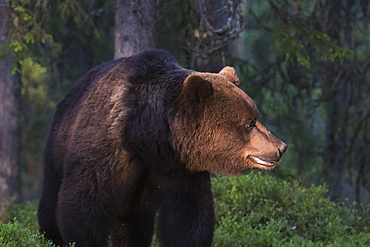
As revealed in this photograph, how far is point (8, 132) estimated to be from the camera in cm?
1070

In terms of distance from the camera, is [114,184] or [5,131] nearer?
[114,184]

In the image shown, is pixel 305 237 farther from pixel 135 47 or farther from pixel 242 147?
pixel 135 47

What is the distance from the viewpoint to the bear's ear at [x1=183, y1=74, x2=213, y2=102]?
4.51 metres

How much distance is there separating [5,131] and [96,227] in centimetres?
653

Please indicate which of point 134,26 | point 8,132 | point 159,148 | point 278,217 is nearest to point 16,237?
point 159,148

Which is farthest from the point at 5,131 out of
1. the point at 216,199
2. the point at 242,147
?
the point at 242,147

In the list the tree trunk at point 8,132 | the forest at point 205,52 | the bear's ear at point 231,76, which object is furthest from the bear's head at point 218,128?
the tree trunk at point 8,132

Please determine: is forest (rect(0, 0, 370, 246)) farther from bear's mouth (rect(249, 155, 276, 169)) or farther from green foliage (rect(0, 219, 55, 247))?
green foliage (rect(0, 219, 55, 247))

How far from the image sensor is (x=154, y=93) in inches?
187

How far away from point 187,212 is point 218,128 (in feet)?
2.77

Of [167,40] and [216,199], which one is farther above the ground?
[167,40]

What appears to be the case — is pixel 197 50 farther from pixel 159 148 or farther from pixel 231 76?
pixel 159 148

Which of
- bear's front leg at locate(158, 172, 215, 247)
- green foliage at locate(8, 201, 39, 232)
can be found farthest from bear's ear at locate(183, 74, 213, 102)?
green foliage at locate(8, 201, 39, 232)

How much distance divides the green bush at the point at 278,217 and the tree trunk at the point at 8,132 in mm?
4424
